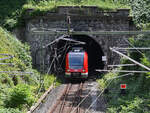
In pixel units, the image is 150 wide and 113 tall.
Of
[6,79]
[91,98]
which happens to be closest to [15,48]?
[6,79]

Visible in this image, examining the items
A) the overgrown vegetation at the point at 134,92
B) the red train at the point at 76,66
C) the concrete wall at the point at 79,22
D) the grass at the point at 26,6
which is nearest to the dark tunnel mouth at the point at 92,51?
the grass at the point at 26,6

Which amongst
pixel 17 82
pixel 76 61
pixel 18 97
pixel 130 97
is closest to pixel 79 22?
pixel 76 61

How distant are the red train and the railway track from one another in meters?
0.76

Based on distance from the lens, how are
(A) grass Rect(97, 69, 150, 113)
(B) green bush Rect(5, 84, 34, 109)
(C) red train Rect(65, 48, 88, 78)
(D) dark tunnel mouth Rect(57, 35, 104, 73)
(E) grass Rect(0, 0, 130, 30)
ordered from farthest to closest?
1. (D) dark tunnel mouth Rect(57, 35, 104, 73)
2. (E) grass Rect(0, 0, 130, 30)
3. (C) red train Rect(65, 48, 88, 78)
4. (B) green bush Rect(5, 84, 34, 109)
5. (A) grass Rect(97, 69, 150, 113)

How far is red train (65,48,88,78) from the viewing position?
2214 centimetres

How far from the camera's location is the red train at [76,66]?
72.6ft

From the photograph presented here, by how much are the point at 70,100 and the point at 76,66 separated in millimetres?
4927

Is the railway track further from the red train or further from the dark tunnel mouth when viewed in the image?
the dark tunnel mouth

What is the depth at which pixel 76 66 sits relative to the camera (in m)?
22.3

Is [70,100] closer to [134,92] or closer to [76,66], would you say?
[134,92]

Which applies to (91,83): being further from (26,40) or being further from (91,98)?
(26,40)

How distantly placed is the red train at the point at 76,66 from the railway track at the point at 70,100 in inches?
30.1

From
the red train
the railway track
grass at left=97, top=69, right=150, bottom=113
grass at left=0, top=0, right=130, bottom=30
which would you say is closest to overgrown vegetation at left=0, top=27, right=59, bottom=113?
the railway track

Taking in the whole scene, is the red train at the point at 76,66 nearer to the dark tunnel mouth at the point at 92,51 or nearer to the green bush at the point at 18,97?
the dark tunnel mouth at the point at 92,51
